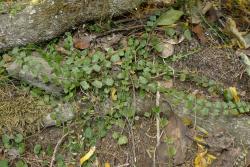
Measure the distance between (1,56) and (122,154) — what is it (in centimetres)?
133

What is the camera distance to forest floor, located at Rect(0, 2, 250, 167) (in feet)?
10.9

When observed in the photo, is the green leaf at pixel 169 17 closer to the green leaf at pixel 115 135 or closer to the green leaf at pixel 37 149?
the green leaf at pixel 115 135

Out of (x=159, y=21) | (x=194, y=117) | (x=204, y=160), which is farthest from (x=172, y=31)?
(x=204, y=160)

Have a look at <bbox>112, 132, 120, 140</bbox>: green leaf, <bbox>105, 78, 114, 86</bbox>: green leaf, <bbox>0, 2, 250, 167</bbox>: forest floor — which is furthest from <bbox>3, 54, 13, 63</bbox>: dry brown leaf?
<bbox>112, 132, 120, 140</bbox>: green leaf

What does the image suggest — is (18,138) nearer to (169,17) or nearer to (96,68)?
(96,68)

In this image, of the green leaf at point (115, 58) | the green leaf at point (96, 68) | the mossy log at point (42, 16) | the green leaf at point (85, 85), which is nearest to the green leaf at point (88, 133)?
the green leaf at point (85, 85)

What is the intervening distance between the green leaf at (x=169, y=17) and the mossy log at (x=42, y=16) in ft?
0.92

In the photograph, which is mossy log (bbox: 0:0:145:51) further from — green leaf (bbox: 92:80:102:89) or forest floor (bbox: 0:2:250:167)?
green leaf (bbox: 92:80:102:89)

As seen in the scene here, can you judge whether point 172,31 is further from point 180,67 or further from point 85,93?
point 85,93

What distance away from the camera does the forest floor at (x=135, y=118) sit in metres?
3.33

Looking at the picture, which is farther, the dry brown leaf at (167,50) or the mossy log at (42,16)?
the dry brown leaf at (167,50)

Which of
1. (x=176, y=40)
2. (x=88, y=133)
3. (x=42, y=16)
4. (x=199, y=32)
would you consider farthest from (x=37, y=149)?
(x=199, y=32)

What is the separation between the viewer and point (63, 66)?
3.45 meters

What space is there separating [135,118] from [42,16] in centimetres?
114
